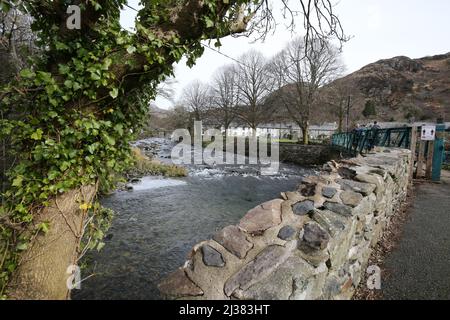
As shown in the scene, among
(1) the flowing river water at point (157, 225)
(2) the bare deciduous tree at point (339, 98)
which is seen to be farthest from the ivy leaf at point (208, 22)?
(2) the bare deciduous tree at point (339, 98)

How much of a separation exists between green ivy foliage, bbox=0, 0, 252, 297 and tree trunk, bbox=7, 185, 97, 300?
75mm

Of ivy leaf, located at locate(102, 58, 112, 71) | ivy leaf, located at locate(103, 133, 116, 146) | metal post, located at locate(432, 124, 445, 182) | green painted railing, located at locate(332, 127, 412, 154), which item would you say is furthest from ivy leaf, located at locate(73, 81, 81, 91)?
metal post, located at locate(432, 124, 445, 182)

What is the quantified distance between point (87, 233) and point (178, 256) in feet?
7.92

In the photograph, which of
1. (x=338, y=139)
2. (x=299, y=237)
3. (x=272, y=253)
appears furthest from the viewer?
(x=338, y=139)

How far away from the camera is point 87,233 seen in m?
2.66

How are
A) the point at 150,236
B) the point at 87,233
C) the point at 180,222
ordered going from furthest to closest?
the point at 180,222 → the point at 150,236 → the point at 87,233

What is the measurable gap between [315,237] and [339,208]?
0.65 meters

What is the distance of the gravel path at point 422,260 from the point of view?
260 centimetres

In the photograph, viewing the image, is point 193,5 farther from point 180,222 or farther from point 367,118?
point 367,118

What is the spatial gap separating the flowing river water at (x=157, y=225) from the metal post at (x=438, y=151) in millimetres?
5470

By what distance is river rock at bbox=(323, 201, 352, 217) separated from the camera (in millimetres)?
2350

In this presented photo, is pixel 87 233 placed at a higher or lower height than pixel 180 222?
higher

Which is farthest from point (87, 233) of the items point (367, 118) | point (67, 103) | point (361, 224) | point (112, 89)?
point (367, 118)
